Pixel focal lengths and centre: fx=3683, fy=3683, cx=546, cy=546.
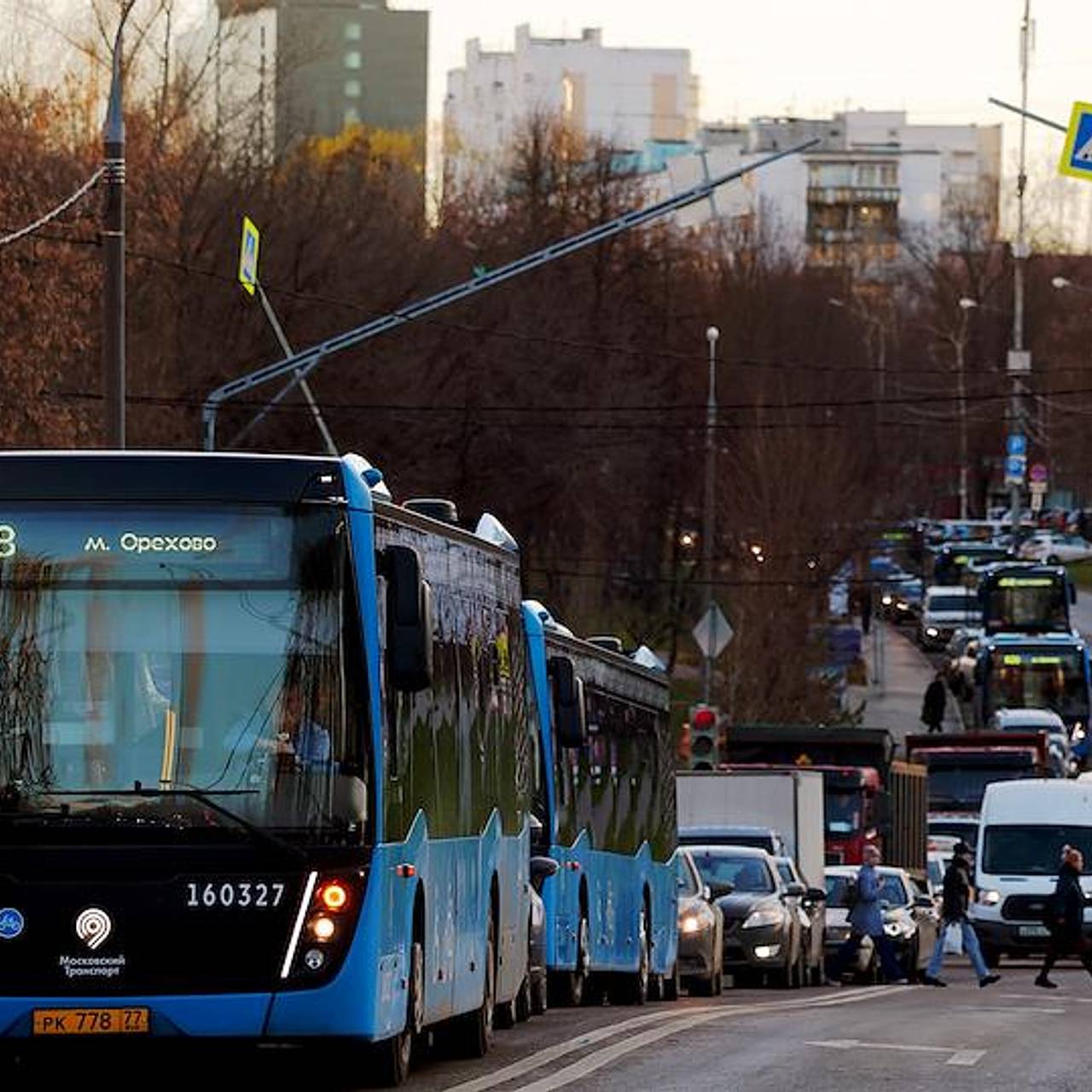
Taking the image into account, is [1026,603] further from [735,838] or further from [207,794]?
[207,794]

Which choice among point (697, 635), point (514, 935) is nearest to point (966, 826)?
point (697, 635)

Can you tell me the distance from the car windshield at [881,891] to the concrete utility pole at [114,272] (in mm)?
13946

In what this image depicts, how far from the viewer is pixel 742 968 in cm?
3628

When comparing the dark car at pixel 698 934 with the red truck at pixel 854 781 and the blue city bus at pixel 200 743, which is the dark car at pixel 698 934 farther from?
the red truck at pixel 854 781

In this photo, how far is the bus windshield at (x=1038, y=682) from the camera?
8162 cm

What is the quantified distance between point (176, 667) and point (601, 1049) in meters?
4.98

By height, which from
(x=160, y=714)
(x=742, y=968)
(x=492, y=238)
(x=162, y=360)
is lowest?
(x=742, y=968)

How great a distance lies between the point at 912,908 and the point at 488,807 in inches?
885

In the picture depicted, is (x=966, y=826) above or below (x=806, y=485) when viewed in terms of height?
below

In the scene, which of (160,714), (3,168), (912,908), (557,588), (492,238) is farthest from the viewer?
(492,238)

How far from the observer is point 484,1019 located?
61.5ft

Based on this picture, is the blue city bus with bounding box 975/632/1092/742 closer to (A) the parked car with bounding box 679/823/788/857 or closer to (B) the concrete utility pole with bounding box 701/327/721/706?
(B) the concrete utility pole with bounding box 701/327/721/706

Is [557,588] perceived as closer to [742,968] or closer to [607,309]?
[607,309]

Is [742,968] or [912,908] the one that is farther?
[912,908]
